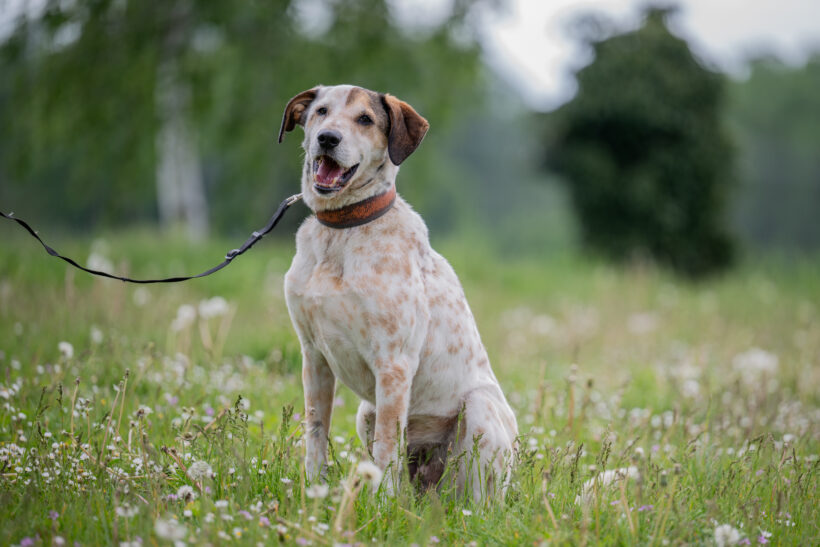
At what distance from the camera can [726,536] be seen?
8.99 ft

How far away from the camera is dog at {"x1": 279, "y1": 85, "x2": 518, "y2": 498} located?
10.7 feet

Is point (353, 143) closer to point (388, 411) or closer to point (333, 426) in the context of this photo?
point (388, 411)

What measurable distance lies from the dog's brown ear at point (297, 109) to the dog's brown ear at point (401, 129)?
0.46m

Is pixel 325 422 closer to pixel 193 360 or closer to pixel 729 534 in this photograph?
pixel 729 534

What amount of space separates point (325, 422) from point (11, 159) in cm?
1124

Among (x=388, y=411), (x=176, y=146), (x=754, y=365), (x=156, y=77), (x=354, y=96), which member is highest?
(x=156, y=77)

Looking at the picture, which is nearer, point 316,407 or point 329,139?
point 329,139

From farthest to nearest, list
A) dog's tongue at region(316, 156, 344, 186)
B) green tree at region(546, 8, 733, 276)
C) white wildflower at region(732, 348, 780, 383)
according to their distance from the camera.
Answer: green tree at region(546, 8, 733, 276) → white wildflower at region(732, 348, 780, 383) → dog's tongue at region(316, 156, 344, 186)

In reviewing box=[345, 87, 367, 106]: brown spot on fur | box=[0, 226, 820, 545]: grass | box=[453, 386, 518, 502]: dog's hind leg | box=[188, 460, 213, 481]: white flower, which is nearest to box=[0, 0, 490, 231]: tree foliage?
box=[0, 226, 820, 545]: grass

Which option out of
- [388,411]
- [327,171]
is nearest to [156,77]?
[327,171]

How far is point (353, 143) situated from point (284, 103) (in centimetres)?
912

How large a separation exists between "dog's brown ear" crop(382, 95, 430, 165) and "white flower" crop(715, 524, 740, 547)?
2134 millimetres

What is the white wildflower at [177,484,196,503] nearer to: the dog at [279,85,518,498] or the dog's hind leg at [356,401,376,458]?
the dog at [279,85,518,498]

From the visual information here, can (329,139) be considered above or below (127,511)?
above
